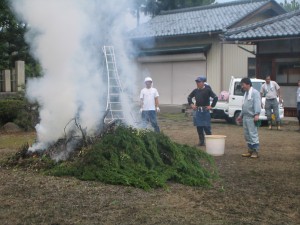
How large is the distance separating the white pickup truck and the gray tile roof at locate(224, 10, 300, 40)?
1.68m

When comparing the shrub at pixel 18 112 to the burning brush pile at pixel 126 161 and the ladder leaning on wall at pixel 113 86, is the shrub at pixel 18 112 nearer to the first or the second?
the ladder leaning on wall at pixel 113 86

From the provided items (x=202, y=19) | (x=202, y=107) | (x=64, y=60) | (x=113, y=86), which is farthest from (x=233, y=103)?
(x=64, y=60)

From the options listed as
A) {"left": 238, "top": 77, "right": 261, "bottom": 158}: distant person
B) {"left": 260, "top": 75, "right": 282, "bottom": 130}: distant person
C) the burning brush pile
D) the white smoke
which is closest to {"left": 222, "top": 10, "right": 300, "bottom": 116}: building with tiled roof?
{"left": 260, "top": 75, "right": 282, "bottom": 130}: distant person

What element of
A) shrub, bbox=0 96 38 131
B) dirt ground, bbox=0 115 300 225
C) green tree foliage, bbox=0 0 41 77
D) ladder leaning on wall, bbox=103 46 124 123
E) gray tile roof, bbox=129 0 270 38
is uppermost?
gray tile roof, bbox=129 0 270 38

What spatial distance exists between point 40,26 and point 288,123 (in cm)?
1126

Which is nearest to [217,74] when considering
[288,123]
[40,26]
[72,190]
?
[288,123]

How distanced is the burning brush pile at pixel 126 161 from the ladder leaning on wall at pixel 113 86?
1557 mm

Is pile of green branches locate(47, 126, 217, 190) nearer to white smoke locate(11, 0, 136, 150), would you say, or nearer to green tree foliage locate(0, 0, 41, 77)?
white smoke locate(11, 0, 136, 150)

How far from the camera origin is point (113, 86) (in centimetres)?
980

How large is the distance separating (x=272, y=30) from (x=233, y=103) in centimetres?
311

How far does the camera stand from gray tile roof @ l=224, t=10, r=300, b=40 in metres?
16.3

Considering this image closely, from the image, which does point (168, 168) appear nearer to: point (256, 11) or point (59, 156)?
point (59, 156)

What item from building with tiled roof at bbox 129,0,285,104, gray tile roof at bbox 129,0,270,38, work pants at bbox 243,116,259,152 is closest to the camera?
work pants at bbox 243,116,259,152

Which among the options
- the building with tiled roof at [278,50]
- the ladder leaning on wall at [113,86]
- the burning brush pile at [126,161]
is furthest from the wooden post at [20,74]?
the burning brush pile at [126,161]
